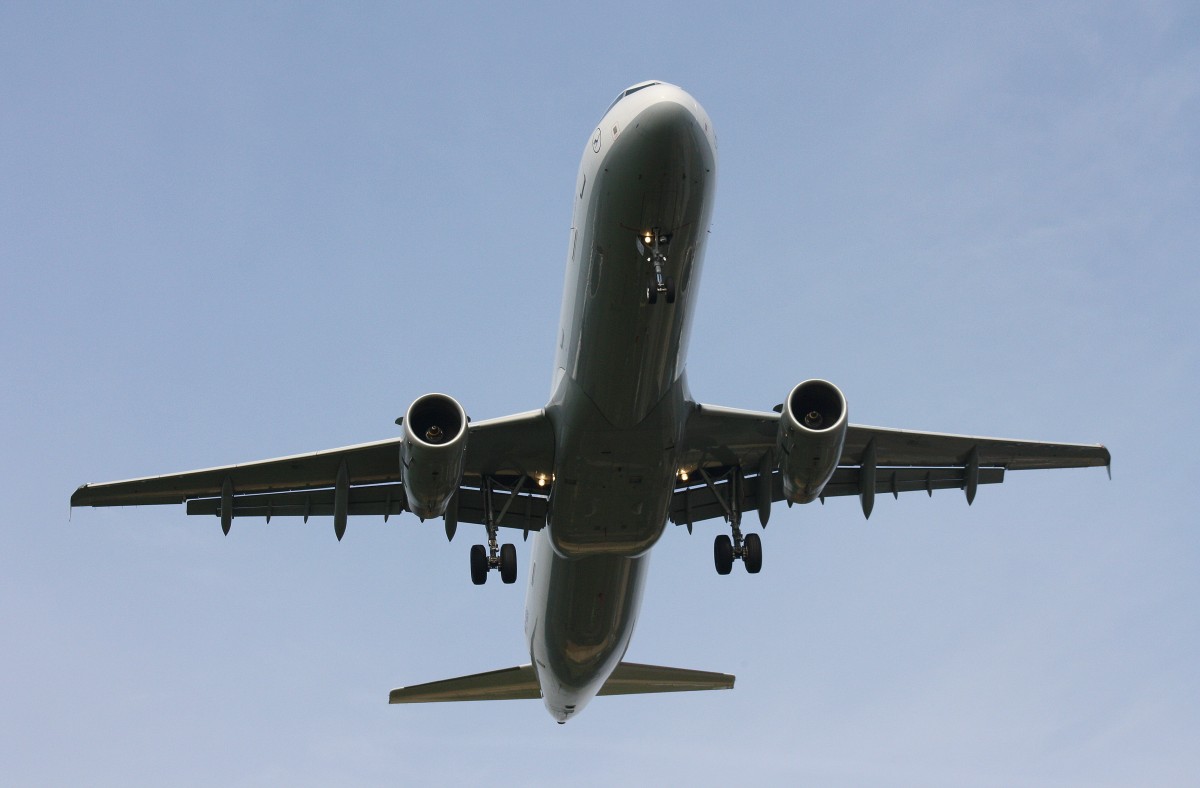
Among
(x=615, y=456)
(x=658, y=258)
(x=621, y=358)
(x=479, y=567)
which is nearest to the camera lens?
(x=658, y=258)

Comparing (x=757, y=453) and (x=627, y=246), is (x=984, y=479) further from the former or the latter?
(x=627, y=246)

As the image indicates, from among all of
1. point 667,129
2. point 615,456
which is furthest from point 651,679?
point 667,129

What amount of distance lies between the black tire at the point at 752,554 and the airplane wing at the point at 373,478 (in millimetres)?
3608

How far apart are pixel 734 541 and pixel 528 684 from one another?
7.72 meters

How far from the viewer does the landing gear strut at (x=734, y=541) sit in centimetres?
2167

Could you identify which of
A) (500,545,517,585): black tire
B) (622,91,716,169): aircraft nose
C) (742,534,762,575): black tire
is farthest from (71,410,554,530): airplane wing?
(622,91,716,169): aircraft nose

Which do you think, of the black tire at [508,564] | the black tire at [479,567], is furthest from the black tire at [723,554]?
the black tire at [479,567]

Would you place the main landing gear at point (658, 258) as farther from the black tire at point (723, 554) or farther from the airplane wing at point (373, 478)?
the black tire at point (723, 554)

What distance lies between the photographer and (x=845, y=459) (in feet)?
72.8

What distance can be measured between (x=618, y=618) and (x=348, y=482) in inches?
208

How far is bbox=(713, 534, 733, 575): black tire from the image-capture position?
22125mm

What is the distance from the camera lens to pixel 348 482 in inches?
830

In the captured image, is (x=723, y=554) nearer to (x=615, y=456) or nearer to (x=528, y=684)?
(x=615, y=456)

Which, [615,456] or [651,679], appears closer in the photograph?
[615,456]
